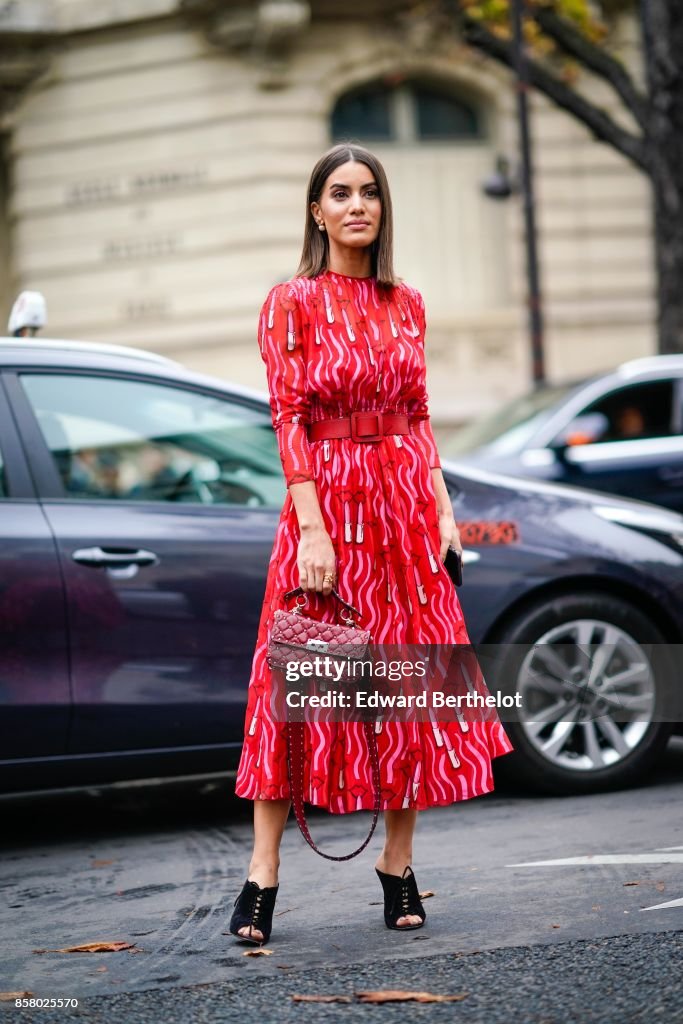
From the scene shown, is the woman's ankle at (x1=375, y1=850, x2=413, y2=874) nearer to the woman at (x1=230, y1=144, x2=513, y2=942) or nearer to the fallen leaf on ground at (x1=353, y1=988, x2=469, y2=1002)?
the woman at (x1=230, y1=144, x2=513, y2=942)

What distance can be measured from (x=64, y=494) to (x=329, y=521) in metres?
1.52

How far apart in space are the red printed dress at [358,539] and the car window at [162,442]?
1.47m

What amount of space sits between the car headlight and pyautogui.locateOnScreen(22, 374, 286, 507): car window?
119 centimetres

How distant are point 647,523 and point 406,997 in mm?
2792

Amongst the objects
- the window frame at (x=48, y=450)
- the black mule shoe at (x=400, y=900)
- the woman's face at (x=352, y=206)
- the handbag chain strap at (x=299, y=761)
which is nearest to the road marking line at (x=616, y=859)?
the black mule shoe at (x=400, y=900)

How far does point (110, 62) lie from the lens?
17828mm

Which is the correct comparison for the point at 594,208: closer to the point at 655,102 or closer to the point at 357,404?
the point at 655,102

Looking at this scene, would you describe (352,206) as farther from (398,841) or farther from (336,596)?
(398,841)

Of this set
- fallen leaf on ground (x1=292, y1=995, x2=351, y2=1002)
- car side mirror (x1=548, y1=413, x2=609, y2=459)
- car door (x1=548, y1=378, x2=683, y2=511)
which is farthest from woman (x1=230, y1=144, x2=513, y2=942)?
car side mirror (x1=548, y1=413, x2=609, y2=459)

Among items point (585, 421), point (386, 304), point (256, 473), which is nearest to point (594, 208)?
point (585, 421)

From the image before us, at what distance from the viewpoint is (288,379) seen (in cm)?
370

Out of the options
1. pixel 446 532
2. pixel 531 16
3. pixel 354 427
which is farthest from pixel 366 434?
pixel 531 16

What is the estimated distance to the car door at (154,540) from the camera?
4.84 m

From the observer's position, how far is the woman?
3672 mm
